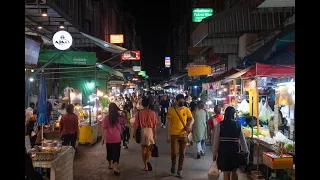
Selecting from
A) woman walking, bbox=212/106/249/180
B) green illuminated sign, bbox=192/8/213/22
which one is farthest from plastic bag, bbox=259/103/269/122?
green illuminated sign, bbox=192/8/213/22

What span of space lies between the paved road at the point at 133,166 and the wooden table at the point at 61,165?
1037 mm

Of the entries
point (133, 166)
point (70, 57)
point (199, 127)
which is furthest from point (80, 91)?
point (133, 166)

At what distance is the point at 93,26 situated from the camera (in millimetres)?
27547

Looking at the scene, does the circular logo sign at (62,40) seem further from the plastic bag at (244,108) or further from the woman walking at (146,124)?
the plastic bag at (244,108)

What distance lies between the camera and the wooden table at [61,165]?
249 inches

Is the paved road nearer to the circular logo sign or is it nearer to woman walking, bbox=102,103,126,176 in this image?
woman walking, bbox=102,103,126,176

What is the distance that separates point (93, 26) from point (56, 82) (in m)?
10.2

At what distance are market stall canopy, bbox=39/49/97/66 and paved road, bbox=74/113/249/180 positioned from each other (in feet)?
10.4

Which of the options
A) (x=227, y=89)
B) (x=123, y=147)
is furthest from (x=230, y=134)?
(x=227, y=89)

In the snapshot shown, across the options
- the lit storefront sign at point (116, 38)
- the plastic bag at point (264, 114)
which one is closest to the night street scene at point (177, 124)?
the plastic bag at point (264, 114)

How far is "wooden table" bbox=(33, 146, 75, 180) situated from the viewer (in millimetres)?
6336
